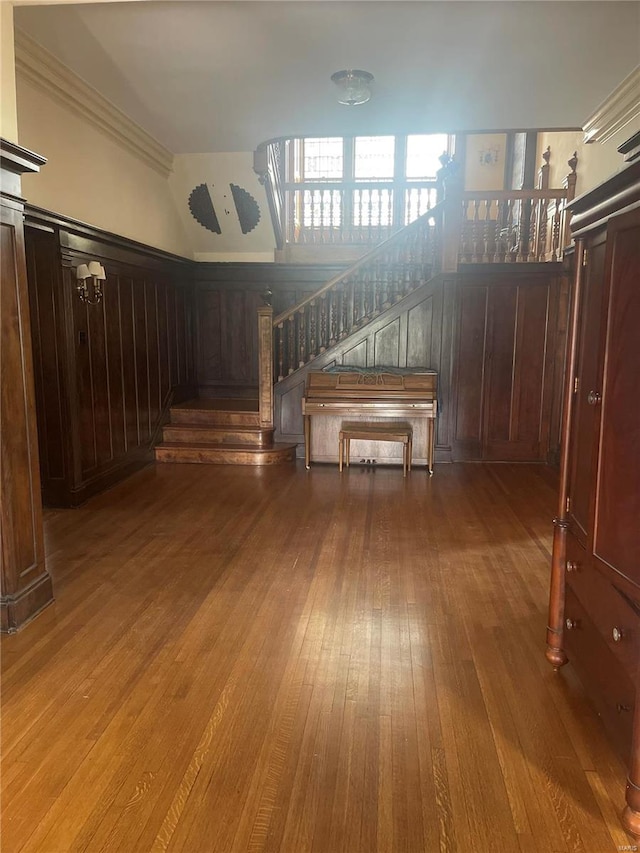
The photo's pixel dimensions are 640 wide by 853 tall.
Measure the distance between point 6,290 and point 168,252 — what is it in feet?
13.8

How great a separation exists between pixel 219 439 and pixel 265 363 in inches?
38.3

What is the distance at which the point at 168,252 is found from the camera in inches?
272

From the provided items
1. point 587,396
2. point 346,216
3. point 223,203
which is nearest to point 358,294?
point 223,203

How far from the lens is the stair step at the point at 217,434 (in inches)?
262

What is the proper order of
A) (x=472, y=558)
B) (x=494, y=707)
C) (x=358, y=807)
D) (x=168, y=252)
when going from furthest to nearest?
(x=168, y=252) < (x=472, y=558) < (x=494, y=707) < (x=358, y=807)

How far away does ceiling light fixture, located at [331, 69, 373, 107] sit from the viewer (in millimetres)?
4395

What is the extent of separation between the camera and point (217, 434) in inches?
266

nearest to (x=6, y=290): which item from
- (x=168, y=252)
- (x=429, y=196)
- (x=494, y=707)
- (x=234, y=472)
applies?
(x=494, y=707)

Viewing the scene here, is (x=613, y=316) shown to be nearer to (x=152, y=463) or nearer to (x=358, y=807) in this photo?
(x=358, y=807)

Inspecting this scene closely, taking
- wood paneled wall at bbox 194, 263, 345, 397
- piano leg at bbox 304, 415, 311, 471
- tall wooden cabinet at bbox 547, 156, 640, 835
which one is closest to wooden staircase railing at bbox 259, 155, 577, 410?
piano leg at bbox 304, 415, 311, 471

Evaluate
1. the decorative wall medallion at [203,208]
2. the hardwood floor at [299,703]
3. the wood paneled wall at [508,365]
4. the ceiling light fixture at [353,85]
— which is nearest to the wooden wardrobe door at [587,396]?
the hardwood floor at [299,703]

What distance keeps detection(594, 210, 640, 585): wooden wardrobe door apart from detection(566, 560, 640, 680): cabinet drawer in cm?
11

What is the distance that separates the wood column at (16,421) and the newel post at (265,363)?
3607mm

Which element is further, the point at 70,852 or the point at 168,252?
the point at 168,252
